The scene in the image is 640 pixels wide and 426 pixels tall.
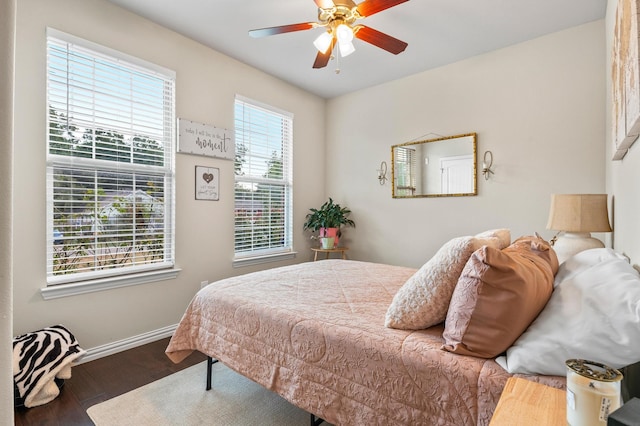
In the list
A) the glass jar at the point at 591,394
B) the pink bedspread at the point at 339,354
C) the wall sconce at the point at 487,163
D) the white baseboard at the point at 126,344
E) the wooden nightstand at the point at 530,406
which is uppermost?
the wall sconce at the point at 487,163

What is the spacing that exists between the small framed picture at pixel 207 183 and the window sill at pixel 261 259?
29.3 inches

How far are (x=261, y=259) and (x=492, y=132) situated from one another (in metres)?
2.84

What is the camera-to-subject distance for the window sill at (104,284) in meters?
2.31

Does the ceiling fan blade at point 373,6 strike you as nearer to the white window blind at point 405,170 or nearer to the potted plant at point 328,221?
the white window blind at point 405,170

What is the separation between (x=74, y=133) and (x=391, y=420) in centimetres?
280

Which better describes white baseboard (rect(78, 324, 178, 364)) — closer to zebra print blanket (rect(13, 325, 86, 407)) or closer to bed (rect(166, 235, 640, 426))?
zebra print blanket (rect(13, 325, 86, 407))

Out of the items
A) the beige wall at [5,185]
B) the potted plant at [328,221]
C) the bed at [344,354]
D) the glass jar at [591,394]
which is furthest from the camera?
the potted plant at [328,221]

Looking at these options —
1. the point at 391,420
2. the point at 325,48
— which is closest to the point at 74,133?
the point at 325,48

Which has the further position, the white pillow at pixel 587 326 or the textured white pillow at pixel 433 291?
the textured white pillow at pixel 433 291

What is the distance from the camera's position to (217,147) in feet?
10.9

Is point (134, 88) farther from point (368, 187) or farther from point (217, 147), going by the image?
point (368, 187)

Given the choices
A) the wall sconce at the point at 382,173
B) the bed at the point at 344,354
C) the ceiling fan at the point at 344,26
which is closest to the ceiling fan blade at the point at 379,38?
the ceiling fan at the point at 344,26

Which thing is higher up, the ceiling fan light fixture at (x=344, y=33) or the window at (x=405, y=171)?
the ceiling fan light fixture at (x=344, y=33)

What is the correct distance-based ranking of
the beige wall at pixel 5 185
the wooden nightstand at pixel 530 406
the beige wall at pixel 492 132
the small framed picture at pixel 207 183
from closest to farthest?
1. the beige wall at pixel 5 185
2. the wooden nightstand at pixel 530 406
3. the beige wall at pixel 492 132
4. the small framed picture at pixel 207 183
